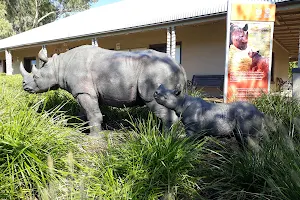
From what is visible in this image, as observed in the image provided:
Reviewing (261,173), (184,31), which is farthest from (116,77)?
(184,31)

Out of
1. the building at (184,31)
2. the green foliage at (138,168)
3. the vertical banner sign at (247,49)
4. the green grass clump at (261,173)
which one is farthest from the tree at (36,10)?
the green grass clump at (261,173)

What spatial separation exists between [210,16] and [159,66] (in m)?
6.64

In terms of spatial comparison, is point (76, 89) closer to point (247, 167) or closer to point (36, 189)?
point (36, 189)

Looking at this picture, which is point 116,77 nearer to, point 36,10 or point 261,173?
point 261,173

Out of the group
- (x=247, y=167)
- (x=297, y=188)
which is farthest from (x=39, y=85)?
(x=297, y=188)

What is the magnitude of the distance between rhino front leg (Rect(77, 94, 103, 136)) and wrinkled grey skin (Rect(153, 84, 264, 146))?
1334mm

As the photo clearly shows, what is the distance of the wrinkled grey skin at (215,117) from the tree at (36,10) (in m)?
32.9

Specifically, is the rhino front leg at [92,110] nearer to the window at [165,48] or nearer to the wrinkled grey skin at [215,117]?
the wrinkled grey skin at [215,117]

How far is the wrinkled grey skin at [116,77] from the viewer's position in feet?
13.9

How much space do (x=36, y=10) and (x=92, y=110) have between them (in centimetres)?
3681

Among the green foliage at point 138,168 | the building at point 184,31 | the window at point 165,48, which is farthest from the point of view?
the window at point 165,48

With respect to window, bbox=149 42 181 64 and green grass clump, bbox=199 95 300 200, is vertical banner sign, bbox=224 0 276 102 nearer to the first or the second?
green grass clump, bbox=199 95 300 200

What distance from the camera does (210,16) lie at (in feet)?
32.8

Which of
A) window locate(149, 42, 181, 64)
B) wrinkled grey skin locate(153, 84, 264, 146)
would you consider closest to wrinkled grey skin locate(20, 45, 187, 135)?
wrinkled grey skin locate(153, 84, 264, 146)
